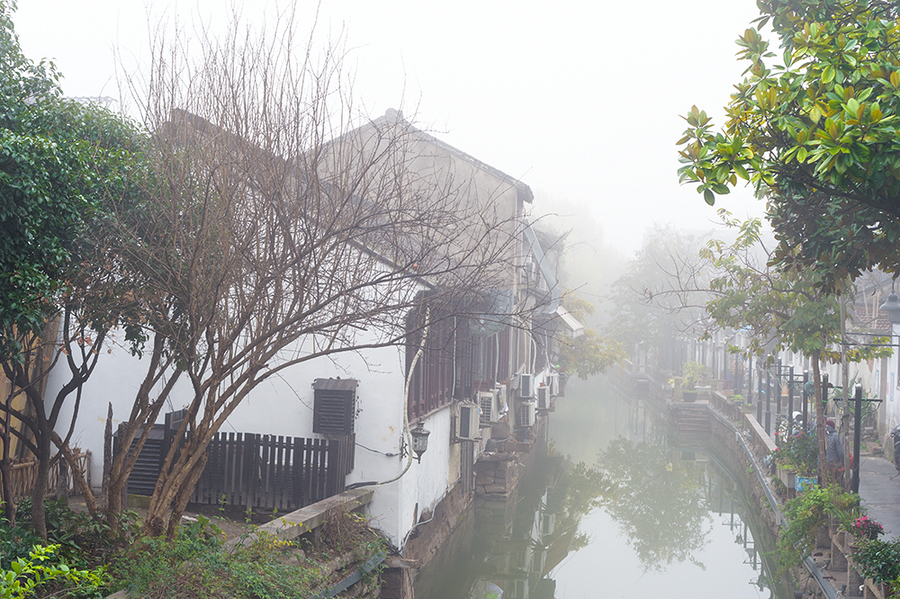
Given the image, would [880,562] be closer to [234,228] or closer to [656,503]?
[234,228]

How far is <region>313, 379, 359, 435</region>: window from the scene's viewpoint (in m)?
9.54

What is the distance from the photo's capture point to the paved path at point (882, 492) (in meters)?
9.56

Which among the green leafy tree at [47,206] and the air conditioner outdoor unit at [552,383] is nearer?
the green leafy tree at [47,206]

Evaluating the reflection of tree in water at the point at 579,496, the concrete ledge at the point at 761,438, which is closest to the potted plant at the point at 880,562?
the concrete ledge at the point at 761,438

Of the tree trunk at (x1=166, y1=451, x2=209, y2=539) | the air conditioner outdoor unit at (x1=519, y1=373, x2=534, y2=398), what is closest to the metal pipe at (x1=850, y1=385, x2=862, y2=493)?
the tree trunk at (x1=166, y1=451, x2=209, y2=539)

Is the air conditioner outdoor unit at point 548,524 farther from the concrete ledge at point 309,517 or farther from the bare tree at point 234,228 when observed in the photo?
the bare tree at point 234,228

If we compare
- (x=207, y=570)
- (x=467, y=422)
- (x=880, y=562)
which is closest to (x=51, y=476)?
(x=207, y=570)

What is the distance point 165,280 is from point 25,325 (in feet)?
3.98

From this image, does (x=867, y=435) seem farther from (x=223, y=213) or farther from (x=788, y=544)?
(x=223, y=213)

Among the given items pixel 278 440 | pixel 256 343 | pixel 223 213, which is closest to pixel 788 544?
pixel 278 440

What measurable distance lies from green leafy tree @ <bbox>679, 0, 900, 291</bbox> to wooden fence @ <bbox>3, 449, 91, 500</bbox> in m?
7.52

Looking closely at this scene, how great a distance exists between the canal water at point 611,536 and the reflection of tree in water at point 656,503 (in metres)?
0.03

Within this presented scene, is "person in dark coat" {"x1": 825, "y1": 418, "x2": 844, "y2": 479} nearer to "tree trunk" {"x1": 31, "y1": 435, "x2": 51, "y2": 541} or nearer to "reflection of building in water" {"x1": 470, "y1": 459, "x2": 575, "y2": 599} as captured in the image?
"reflection of building in water" {"x1": 470, "y1": 459, "x2": 575, "y2": 599}

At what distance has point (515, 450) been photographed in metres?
18.8
